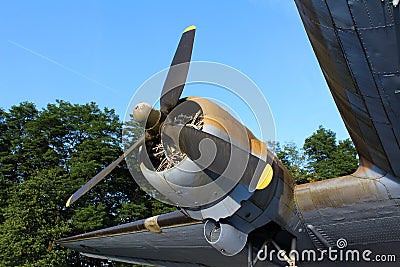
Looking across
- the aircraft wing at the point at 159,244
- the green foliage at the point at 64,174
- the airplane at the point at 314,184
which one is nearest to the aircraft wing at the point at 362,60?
the airplane at the point at 314,184

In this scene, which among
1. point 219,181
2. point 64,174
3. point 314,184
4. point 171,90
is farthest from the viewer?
point 64,174

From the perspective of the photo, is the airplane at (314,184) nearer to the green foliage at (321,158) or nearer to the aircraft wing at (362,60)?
the aircraft wing at (362,60)

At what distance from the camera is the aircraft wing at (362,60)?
3.75m

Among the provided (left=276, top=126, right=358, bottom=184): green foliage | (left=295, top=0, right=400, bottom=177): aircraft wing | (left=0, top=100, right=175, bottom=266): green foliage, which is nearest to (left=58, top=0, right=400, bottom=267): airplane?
(left=295, top=0, right=400, bottom=177): aircraft wing

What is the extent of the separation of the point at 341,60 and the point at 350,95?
0.66 meters

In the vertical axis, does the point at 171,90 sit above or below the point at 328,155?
below

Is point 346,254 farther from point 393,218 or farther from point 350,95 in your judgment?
point 350,95

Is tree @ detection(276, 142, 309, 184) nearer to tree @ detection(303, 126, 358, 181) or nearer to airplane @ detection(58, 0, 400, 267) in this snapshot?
tree @ detection(303, 126, 358, 181)

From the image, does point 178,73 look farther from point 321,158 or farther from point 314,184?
point 321,158

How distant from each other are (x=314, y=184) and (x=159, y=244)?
457cm

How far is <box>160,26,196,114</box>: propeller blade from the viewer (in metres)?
6.03

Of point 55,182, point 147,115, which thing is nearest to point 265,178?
point 147,115

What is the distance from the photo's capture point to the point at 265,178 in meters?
6.54

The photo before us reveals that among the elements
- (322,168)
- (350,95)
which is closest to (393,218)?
(350,95)
